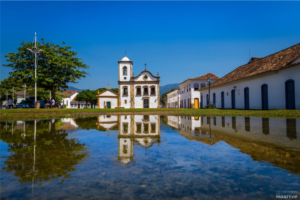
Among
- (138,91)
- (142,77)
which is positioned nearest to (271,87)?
(138,91)

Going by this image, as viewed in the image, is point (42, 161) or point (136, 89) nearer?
point (42, 161)

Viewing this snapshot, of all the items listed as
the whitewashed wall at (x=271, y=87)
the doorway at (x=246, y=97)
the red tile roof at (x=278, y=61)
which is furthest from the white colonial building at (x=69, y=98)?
the red tile roof at (x=278, y=61)

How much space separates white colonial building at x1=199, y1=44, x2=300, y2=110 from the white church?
19381mm

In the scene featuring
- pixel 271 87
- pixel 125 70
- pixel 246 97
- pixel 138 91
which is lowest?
pixel 246 97

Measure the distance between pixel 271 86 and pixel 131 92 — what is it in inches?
1179

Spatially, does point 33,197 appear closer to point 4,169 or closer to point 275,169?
point 4,169

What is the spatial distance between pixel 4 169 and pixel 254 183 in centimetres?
255

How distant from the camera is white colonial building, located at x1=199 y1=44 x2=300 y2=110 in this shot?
15.0 m

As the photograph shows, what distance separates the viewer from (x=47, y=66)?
2303 cm

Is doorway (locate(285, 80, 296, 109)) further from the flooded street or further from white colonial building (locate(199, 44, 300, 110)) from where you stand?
the flooded street

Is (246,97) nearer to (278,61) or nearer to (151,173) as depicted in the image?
(278,61)

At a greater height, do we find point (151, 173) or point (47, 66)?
point (47, 66)

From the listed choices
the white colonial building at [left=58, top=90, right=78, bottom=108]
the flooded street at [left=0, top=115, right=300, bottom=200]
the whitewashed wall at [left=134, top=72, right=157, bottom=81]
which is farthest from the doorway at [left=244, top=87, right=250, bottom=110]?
the white colonial building at [left=58, top=90, right=78, bottom=108]

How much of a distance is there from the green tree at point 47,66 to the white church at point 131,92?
62.7ft
